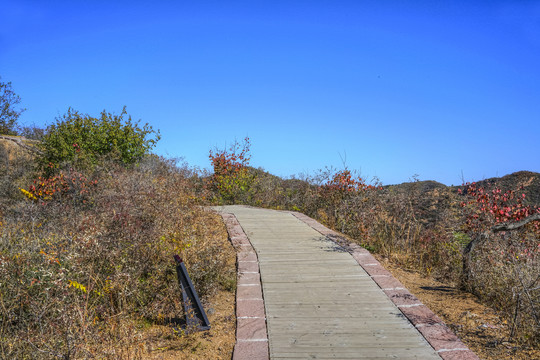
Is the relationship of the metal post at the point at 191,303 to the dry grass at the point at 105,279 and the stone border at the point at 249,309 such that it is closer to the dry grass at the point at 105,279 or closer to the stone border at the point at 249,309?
the dry grass at the point at 105,279

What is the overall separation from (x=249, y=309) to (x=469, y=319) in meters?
2.82

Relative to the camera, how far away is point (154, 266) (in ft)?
19.4

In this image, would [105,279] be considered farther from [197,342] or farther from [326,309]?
[326,309]

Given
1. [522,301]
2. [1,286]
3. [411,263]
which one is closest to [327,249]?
[411,263]

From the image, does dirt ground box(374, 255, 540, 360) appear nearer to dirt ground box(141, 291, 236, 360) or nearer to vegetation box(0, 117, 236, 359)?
dirt ground box(141, 291, 236, 360)

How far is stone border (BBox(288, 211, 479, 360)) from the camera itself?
4.82 m

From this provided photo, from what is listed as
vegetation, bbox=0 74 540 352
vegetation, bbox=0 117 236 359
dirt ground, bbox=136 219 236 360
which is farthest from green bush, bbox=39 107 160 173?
dirt ground, bbox=136 219 236 360

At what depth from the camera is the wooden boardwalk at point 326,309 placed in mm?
4805

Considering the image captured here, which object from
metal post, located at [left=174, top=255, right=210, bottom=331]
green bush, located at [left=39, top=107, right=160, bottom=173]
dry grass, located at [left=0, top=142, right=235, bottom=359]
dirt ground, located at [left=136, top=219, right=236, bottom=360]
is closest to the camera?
dry grass, located at [left=0, top=142, right=235, bottom=359]

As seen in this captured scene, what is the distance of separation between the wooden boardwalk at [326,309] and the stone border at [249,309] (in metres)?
0.09

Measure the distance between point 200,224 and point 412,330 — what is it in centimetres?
469

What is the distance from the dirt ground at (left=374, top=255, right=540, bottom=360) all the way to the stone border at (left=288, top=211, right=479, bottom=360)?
0.58ft

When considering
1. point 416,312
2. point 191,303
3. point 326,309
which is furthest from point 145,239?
point 416,312

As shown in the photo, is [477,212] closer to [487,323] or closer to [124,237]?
[487,323]
